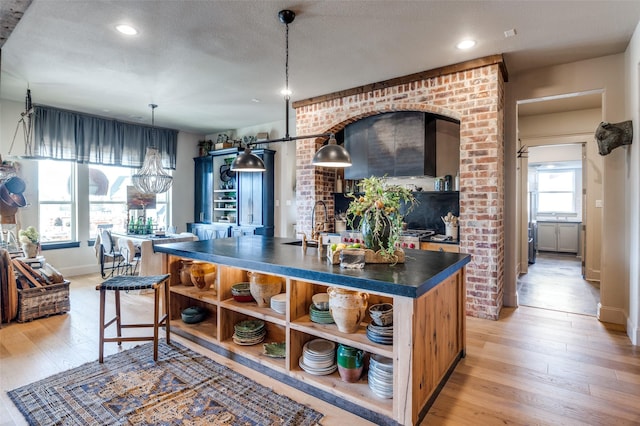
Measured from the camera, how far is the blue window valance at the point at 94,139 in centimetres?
530

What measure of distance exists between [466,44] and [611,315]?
312 centimetres

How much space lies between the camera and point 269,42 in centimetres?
319

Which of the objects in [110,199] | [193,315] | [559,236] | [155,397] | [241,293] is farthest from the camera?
[559,236]

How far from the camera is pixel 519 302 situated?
4.28m

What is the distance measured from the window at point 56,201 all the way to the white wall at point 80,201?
0.11 m

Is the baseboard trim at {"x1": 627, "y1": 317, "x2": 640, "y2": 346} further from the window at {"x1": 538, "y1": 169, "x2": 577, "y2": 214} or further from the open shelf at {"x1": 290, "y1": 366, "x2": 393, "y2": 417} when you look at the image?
the window at {"x1": 538, "y1": 169, "x2": 577, "y2": 214}

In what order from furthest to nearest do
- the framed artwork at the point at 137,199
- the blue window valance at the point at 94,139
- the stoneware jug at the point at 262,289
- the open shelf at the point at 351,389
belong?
the framed artwork at the point at 137,199 → the blue window valance at the point at 94,139 → the stoneware jug at the point at 262,289 → the open shelf at the point at 351,389

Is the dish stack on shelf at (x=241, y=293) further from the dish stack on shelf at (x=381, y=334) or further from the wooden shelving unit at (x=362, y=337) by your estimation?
the dish stack on shelf at (x=381, y=334)

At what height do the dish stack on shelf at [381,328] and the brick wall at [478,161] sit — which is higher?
the brick wall at [478,161]

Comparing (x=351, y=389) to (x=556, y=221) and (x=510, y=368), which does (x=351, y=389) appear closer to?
(x=510, y=368)

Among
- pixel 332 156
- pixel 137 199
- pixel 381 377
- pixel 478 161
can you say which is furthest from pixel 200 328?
pixel 137 199

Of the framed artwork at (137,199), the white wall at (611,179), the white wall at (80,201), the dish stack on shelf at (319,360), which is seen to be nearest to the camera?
the dish stack on shelf at (319,360)

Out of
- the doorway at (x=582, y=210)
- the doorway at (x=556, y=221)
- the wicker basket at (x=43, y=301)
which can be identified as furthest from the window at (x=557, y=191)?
the wicker basket at (x=43, y=301)

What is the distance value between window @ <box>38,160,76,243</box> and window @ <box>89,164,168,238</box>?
0.30m
